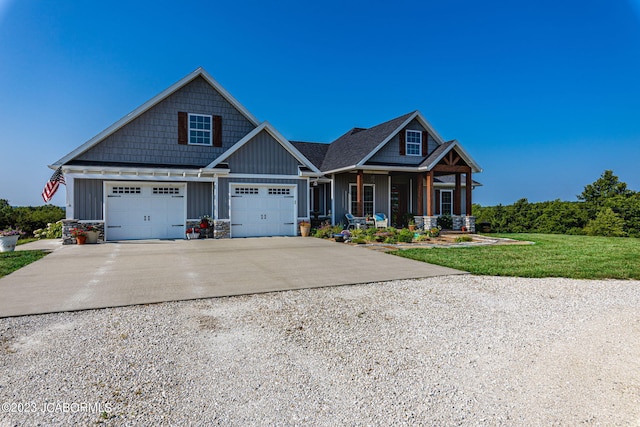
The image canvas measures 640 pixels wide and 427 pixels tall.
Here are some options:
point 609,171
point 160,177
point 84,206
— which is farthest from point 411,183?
point 84,206

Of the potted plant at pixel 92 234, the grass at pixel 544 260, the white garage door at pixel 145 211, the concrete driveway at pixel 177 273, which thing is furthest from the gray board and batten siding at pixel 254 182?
the grass at pixel 544 260

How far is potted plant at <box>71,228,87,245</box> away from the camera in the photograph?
518 inches

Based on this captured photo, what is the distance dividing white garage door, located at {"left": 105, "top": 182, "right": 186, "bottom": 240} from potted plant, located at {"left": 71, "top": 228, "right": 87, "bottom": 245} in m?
1.02

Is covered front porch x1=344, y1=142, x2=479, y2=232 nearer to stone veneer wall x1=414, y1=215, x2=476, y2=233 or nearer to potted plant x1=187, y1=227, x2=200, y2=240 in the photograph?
stone veneer wall x1=414, y1=215, x2=476, y2=233

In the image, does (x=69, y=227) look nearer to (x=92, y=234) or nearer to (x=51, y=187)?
(x=92, y=234)

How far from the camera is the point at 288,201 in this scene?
16.1 meters

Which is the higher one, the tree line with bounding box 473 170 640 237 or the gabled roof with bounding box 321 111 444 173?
the gabled roof with bounding box 321 111 444 173

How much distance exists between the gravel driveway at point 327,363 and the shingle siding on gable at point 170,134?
11701 millimetres

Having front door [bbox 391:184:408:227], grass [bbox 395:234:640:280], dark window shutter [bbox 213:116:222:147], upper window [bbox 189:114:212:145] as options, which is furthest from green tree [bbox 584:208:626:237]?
upper window [bbox 189:114:212:145]

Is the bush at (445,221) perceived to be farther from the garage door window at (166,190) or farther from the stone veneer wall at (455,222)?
the garage door window at (166,190)

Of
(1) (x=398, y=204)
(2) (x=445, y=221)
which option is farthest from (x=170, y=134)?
(2) (x=445, y=221)

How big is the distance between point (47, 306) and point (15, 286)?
1.95 metres

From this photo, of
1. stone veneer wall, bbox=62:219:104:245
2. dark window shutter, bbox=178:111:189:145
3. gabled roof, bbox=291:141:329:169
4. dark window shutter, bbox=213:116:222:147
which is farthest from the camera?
gabled roof, bbox=291:141:329:169

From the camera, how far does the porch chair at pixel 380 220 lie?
58.2 ft
